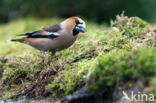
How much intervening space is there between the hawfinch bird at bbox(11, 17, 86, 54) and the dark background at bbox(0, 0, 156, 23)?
7.88 meters

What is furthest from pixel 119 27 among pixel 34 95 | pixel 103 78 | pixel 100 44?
pixel 103 78

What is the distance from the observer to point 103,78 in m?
4.71

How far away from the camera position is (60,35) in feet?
23.0

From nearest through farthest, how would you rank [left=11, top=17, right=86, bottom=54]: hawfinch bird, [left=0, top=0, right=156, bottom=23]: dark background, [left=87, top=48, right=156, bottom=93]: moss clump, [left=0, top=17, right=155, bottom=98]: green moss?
[left=87, top=48, right=156, bottom=93]: moss clump < [left=0, top=17, right=155, bottom=98]: green moss < [left=11, top=17, right=86, bottom=54]: hawfinch bird < [left=0, top=0, right=156, bottom=23]: dark background

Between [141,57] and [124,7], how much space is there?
34.5 ft

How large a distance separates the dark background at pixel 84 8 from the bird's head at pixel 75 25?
7.87 m

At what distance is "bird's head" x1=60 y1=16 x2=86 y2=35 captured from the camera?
702 cm

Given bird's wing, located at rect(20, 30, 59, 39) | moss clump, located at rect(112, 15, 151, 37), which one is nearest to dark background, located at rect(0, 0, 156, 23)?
moss clump, located at rect(112, 15, 151, 37)

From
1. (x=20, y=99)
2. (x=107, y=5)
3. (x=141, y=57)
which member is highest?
(x=107, y=5)

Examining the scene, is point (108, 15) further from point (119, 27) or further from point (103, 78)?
point (103, 78)

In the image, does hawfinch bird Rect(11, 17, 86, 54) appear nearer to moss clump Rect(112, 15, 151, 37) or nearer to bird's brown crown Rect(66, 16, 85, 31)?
bird's brown crown Rect(66, 16, 85, 31)

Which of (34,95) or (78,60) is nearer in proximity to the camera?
(34,95)

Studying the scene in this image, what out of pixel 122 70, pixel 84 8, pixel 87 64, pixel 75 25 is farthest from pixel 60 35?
pixel 84 8

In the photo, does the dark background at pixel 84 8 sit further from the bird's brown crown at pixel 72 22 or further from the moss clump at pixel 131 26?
the bird's brown crown at pixel 72 22
